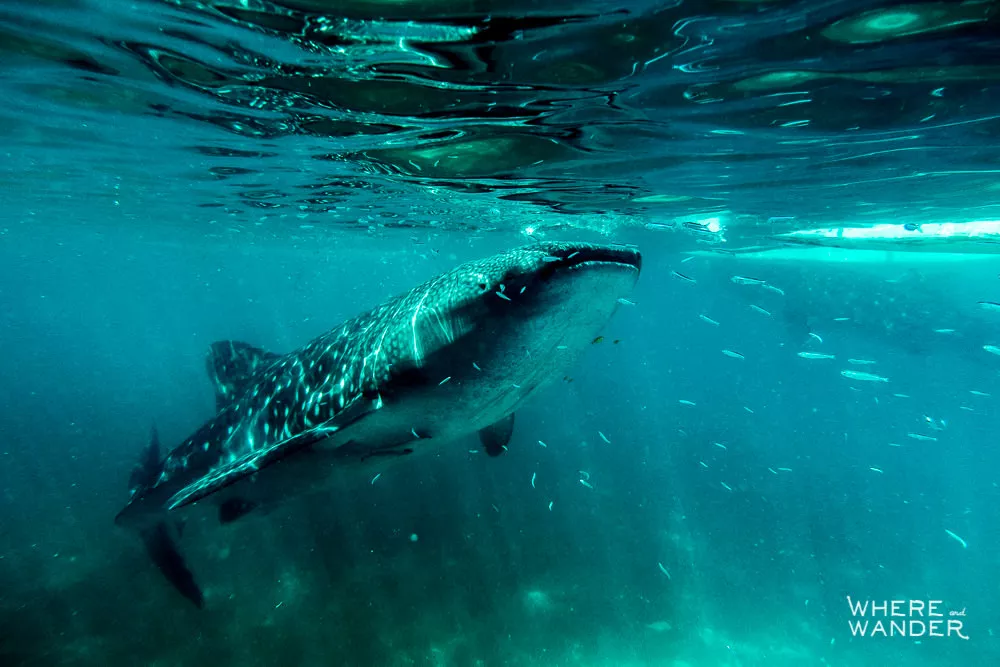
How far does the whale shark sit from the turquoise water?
3.41 feet

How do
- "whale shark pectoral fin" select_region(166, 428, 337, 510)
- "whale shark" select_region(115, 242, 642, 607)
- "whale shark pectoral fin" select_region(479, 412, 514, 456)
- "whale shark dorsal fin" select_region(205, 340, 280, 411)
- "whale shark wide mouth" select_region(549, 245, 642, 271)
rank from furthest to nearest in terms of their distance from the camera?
"whale shark dorsal fin" select_region(205, 340, 280, 411)
"whale shark pectoral fin" select_region(479, 412, 514, 456)
"whale shark pectoral fin" select_region(166, 428, 337, 510)
"whale shark" select_region(115, 242, 642, 607)
"whale shark wide mouth" select_region(549, 245, 642, 271)

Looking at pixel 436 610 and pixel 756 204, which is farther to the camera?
pixel 756 204

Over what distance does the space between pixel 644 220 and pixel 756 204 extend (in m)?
4.96

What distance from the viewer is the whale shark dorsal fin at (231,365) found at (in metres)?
8.12

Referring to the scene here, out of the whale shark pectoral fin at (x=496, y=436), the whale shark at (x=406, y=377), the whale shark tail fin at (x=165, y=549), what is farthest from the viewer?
the whale shark tail fin at (x=165, y=549)

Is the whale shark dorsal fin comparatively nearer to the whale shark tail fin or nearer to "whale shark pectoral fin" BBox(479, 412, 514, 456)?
the whale shark tail fin

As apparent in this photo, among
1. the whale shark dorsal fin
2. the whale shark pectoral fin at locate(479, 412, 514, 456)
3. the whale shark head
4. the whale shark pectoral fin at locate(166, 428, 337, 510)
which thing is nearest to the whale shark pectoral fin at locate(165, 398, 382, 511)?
the whale shark pectoral fin at locate(166, 428, 337, 510)

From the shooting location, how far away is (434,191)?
1525cm

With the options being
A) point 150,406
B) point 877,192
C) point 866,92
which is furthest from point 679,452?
point 150,406

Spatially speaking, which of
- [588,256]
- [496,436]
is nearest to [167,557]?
[496,436]

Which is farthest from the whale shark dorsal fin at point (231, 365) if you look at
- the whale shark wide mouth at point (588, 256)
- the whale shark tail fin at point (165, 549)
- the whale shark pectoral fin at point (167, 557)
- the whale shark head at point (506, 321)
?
the whale shark wide mouth at point (588, 256)

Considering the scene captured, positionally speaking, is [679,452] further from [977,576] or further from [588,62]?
[588,62]

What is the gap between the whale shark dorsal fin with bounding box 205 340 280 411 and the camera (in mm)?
8125

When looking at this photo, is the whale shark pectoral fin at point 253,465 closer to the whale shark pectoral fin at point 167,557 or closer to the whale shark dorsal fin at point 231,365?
the whale shark dorsal fin at point 231,365
